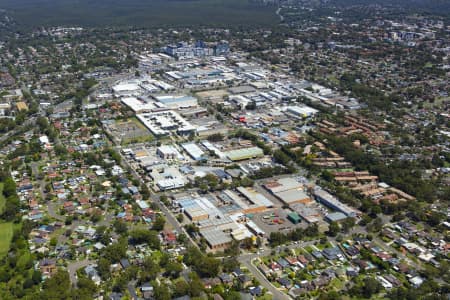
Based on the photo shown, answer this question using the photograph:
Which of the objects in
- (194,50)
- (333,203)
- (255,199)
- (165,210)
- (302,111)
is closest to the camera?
(165,210)

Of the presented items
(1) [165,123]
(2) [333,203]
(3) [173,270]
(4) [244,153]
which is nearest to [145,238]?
(3) [173,270]

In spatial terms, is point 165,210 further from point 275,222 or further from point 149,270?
point 275,222

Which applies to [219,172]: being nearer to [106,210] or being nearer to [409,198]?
[106,210]

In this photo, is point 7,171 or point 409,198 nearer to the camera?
point 409,198

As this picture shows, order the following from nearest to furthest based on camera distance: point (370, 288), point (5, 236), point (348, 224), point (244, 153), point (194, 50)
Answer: point (370, 288), point (5, 236), point (348, 224), point (244, 153), point (194, 50)

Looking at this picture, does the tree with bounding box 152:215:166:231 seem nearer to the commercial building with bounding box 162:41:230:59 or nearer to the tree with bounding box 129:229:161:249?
the tree with bounding box 129:229:161:249

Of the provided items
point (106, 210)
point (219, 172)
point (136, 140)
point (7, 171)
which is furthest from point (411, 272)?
point (7, 171)

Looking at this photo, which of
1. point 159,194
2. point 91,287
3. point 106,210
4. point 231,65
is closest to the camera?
point 91,287

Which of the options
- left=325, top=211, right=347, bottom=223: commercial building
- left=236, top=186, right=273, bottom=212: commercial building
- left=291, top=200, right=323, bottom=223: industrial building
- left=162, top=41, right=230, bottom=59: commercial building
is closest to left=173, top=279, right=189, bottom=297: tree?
left=236, top=186, right=273, bottom=212: commercial building

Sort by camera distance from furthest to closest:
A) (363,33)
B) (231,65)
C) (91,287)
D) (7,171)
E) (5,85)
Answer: (363,33), (231,65), (5,85), (7,171), (91,287)
